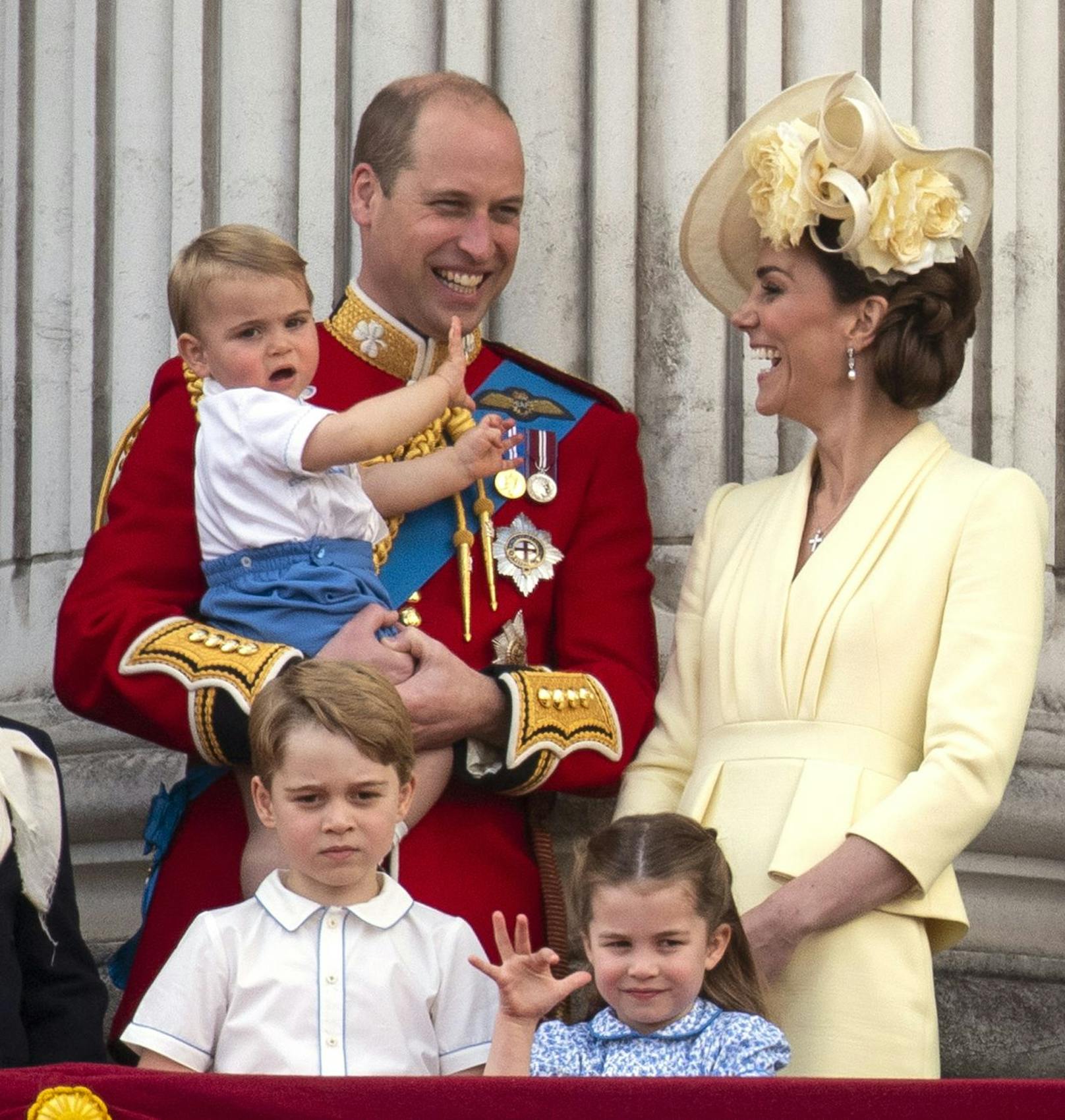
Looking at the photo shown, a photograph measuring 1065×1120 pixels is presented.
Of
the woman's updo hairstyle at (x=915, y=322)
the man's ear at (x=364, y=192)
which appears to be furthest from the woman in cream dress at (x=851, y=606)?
the man's ear at (x=364, y=192)

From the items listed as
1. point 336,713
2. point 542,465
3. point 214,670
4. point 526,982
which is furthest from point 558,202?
point 526,982

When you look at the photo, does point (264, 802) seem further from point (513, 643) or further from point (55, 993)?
point (513, 643)

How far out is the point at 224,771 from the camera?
425cm

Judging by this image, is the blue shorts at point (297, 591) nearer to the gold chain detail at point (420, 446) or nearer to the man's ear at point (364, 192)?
the gold chain detail at point (420, 446)

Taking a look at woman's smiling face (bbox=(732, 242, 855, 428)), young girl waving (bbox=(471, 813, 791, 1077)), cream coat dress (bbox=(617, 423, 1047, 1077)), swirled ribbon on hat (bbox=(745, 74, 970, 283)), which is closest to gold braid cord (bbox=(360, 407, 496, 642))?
cream coat dress (bbox=(617, 423, 1047, 1077))

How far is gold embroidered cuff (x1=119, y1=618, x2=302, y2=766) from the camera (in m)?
3.98

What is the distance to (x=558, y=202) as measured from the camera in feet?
16.1

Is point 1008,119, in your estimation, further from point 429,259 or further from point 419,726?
point 419,726

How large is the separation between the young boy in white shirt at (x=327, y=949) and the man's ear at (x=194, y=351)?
67 cm

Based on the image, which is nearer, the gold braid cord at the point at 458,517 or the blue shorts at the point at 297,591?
the blue shorts at the point at 297,591

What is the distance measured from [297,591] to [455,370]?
0.42 metres

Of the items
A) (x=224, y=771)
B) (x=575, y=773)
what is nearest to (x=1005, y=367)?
(x=575, y=773)

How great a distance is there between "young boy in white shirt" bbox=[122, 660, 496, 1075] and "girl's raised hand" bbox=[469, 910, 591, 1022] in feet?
0.82

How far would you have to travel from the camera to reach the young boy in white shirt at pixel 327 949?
3.54 m
